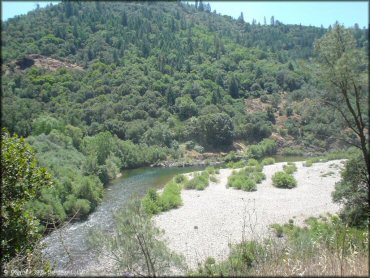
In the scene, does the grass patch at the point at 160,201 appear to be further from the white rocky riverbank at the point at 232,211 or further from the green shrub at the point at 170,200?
→ the white rocky riverbank at the point at 232,211

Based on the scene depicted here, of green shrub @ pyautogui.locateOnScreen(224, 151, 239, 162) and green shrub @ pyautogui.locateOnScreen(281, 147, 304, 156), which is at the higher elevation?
green shrub @ pyautogui.locateOnScreen(224, 151, 239, 162)

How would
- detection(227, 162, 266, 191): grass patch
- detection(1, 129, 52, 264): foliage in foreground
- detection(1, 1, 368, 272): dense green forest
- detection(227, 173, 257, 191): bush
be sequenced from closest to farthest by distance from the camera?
detection(1, 129, 52, 264): foliage in foreground
detection(227, 173, 257, 191): bush
detection(227, 162, 266, 191): grass patch
detection(1, 1, 368, 272): dense green forest

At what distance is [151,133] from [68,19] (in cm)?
6214

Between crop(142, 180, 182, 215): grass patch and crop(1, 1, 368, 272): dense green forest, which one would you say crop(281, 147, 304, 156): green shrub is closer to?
crop(1, 1, 368, 272): dense green forest

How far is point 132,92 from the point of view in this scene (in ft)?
248

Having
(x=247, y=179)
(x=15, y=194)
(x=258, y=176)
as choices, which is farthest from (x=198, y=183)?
(x=15, y=194)

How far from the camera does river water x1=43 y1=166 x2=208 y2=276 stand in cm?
1582

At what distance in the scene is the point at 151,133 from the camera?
207 ft

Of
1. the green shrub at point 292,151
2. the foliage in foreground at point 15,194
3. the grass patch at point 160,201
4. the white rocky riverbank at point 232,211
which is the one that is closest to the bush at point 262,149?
the green shrub at point 292,151

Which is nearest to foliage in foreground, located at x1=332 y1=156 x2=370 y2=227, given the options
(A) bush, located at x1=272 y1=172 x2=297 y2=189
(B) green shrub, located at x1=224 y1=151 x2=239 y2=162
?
(A) bush, located at x1=272 y1=172 x2=297 y2=189

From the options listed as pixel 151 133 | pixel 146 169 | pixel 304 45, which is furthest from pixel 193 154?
pixel 304 45

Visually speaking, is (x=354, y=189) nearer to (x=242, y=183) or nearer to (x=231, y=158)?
(x=242, y=183)

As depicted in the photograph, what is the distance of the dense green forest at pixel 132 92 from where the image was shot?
43.4 meters

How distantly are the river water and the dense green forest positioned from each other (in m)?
1.48
